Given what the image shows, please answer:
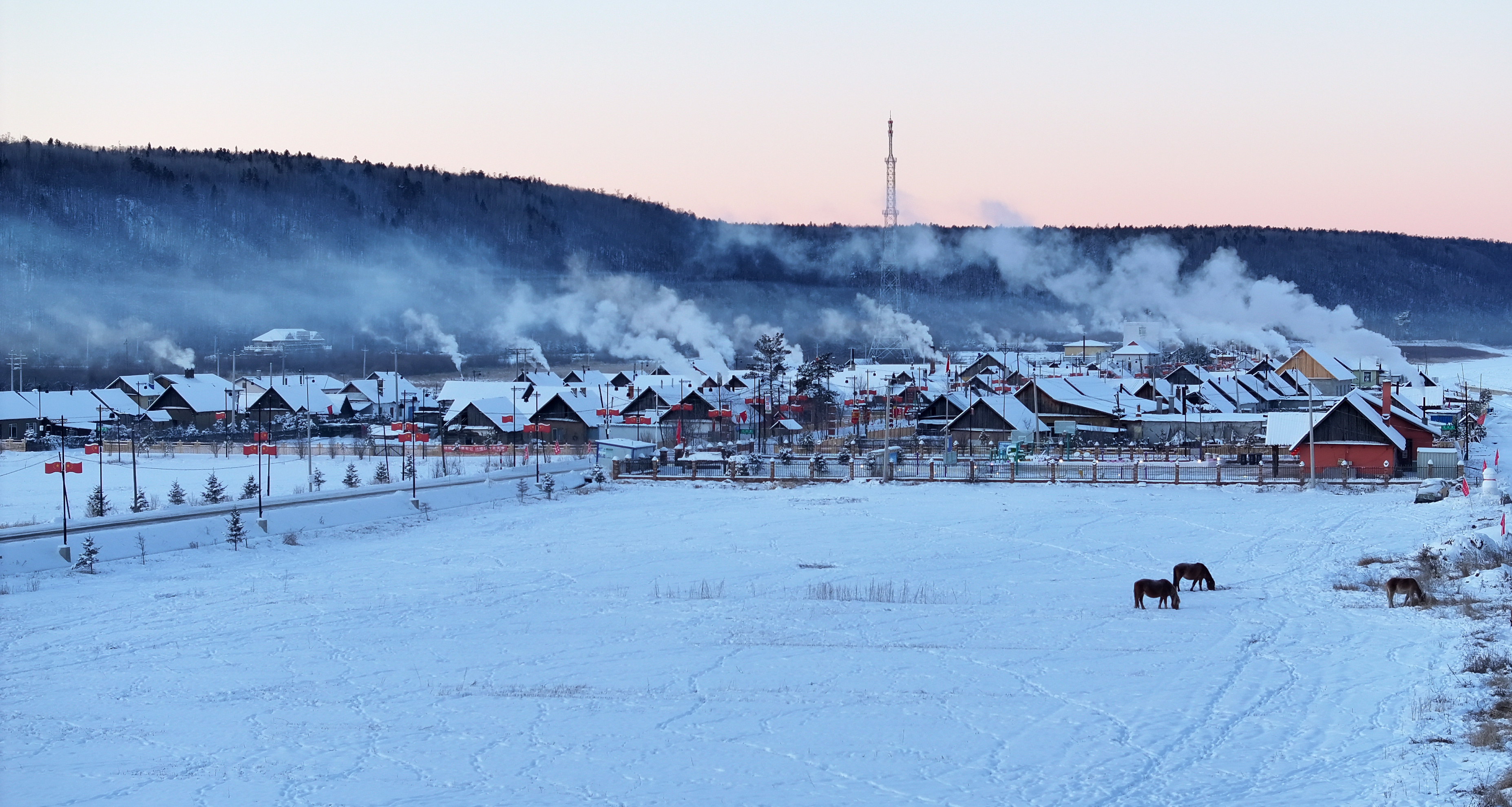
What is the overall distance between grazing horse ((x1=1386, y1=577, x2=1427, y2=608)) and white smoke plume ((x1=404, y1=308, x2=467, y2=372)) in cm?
13758

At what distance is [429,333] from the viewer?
185 metres

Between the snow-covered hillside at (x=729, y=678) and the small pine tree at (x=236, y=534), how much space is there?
0.52m

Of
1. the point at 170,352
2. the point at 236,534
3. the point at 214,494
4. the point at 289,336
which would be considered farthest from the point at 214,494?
the point at 289,336

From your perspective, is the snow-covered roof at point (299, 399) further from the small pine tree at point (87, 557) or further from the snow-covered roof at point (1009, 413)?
the small pine tree at point (87, 557)

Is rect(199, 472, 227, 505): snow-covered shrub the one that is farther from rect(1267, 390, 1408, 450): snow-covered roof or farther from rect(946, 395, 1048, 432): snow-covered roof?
rect(1267, 390, 1408, 450): snow-covered roof

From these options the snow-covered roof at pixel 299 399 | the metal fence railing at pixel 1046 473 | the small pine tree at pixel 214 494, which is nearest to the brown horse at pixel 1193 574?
the metal fence railing at pixel 1046 473

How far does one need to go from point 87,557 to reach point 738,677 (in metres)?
14.6

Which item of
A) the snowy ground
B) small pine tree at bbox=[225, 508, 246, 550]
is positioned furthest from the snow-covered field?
the snowy ground

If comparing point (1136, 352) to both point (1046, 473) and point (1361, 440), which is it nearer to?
point (1361, 440)

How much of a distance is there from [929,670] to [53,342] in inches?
6493

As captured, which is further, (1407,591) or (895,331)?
(895,331)

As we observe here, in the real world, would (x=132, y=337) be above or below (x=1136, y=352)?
above

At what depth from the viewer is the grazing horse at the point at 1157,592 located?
20062mm

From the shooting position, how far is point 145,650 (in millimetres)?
17609
